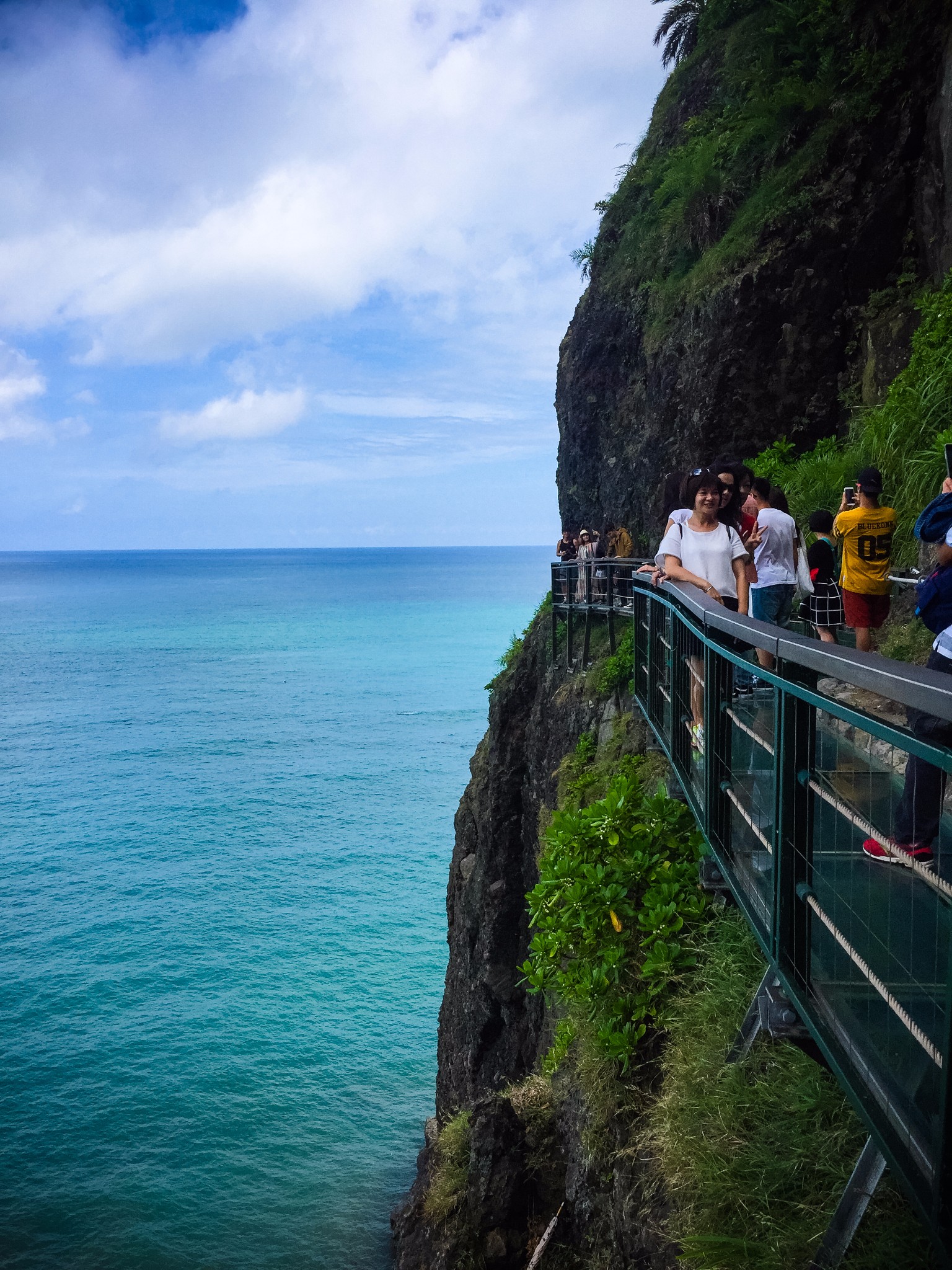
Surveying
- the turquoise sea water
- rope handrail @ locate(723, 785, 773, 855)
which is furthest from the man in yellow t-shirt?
the turquoise sea water

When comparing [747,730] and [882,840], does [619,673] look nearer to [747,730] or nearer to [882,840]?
[747,730]

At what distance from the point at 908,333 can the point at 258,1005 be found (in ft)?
82.0

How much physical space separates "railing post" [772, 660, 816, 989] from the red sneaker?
0.20 metres

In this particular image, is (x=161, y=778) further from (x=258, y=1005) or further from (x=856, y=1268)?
(x=856, y=1268)

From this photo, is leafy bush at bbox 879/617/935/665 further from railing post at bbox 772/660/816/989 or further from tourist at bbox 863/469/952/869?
railing post at bbox 772/660/816/989

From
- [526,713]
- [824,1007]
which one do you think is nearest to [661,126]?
[526,713]

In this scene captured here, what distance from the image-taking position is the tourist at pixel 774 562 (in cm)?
741

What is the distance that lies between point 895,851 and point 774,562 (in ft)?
17.5

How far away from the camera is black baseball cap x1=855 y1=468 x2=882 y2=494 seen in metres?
7.39

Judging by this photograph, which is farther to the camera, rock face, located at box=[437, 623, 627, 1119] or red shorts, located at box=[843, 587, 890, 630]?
rock face, located at box=[437, 623, 627, 1119]

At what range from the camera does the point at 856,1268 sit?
9.09ft

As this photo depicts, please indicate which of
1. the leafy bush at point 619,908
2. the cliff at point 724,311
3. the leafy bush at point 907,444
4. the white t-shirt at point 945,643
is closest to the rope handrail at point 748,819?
the white t-shirt at point 945,643

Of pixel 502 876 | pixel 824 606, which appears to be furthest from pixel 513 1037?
pixel 824 606

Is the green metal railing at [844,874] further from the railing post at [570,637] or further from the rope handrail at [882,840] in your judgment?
the railing post at [570,637]
